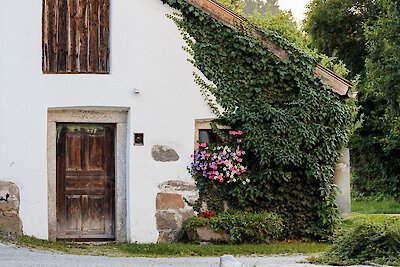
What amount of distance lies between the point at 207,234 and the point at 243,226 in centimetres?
62

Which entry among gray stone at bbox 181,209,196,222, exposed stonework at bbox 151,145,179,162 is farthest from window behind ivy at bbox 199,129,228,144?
gray stone at bbox 181,209,196,222

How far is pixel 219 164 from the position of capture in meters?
15.1

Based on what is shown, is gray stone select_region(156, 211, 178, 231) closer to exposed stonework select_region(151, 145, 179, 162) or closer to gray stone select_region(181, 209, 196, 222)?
gray stone select_region(181, 209, 196, 222)

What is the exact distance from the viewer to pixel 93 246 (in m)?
14.6

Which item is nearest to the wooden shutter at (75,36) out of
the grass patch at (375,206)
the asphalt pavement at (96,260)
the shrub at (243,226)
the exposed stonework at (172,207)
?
the exposed stonework at (172,207)

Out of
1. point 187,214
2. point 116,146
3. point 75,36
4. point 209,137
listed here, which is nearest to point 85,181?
point 116,146

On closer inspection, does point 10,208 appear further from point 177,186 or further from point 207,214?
point 207,214

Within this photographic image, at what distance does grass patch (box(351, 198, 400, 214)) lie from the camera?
2498 cm

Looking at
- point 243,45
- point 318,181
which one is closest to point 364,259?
point 318,181

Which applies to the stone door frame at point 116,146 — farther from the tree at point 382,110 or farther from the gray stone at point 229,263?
the tree at point 382,110

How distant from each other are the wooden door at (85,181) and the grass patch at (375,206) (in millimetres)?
11380

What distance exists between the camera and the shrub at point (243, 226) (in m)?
14.4

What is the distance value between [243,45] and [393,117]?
11637mm

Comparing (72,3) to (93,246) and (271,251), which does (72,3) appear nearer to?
(93,246)
